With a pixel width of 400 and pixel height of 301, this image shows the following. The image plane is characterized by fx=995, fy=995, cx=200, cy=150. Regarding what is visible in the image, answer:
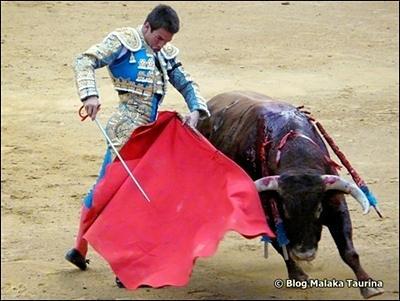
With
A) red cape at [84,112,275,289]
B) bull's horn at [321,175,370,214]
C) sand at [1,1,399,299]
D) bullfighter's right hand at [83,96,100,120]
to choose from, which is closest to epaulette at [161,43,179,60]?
red cape at [84,112,275,289]

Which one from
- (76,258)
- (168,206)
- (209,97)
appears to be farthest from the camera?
(209,97)

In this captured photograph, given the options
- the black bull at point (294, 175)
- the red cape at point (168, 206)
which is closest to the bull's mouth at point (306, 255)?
the black bull at point (294, 175)

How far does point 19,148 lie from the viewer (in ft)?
24.7

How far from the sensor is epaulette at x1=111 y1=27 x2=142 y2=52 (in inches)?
176

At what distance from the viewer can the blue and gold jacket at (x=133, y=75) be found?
14.5 ft

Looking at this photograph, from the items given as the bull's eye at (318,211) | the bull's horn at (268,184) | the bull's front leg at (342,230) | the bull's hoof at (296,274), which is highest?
the bull's horn at (268,184)

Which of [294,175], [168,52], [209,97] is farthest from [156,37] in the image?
[209,97]

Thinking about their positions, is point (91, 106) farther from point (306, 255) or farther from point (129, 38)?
point (306, 255)

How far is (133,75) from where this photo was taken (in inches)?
179

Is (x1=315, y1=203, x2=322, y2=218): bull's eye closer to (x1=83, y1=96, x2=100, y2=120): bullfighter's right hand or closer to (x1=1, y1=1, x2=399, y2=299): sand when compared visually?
(x1=1, y1=1, x2=399, y2=299): sand

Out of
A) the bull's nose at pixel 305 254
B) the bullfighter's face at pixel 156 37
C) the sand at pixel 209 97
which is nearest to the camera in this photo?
the bull's nose at pixel 305 254

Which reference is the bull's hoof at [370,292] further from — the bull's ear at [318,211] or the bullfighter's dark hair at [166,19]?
the bullfighter's dark hair at [166,19]

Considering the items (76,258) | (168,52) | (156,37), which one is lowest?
(76,258)

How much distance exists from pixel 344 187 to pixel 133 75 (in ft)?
3.57
